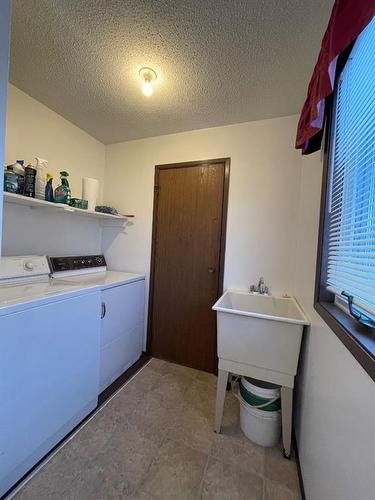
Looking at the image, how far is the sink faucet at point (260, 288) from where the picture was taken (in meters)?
1.89

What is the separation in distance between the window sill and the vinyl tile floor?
3.42 ft

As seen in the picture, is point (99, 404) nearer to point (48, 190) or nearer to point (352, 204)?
point (48, 190)

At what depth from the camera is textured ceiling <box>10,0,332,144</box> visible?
108 cm

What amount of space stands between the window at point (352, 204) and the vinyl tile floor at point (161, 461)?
1.05 m

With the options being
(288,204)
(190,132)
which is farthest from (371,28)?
(190,132)

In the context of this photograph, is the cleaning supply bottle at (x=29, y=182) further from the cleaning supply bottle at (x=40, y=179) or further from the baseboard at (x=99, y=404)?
the baseboard at (x=99, y=404)

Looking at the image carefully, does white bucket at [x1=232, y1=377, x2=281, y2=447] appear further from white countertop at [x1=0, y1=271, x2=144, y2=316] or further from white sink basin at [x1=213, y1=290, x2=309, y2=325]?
white countertop at [x1=0, y1=271, x2=144, y2=316]

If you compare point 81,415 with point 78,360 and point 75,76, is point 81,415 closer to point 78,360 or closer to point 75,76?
point 78,360

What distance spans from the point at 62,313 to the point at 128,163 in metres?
1.85

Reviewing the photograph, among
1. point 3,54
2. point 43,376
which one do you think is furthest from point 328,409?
point 3,54

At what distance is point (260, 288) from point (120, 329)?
4.42 feet

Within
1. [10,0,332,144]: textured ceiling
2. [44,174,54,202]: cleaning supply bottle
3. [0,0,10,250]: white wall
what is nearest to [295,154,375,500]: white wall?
[10,0,332,144]: textured ceiling

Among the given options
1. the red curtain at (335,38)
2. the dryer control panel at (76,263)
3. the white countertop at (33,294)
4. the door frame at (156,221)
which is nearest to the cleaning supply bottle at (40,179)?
the dryer control panel at (76,263)

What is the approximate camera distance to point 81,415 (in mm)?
1488
